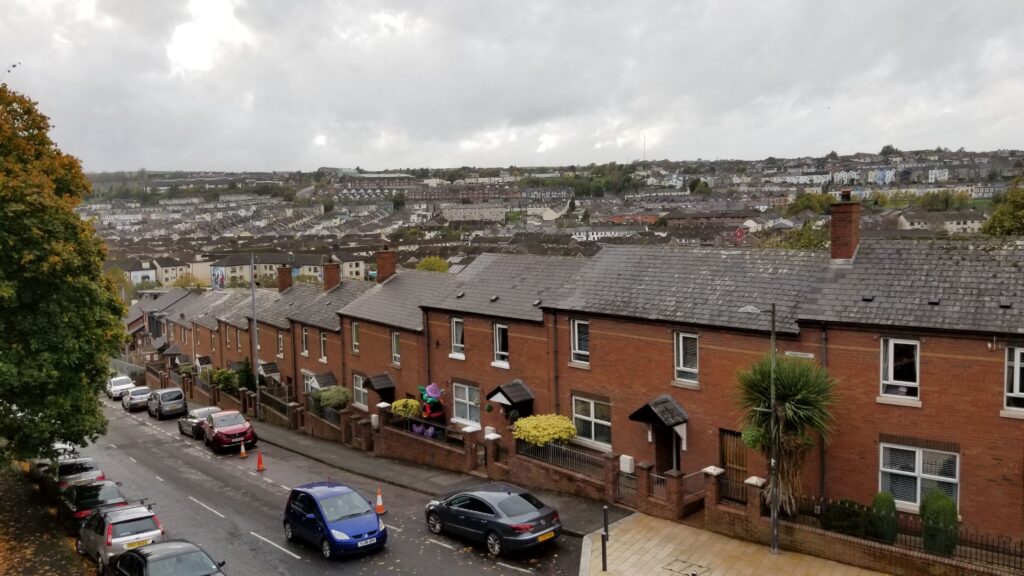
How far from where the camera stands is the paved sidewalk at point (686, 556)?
1638cm

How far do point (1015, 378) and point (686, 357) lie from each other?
7853 millimetres

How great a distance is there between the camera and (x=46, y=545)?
21062 mm

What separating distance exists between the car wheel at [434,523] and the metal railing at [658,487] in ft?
17.5

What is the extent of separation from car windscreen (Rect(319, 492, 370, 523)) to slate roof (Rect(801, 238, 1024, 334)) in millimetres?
11685

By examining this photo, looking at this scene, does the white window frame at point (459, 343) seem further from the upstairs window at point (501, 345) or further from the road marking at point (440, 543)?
the road marking at point (440, 543)

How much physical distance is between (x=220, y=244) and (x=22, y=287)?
17182 centimetres

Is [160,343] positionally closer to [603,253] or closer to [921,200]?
[603,253]

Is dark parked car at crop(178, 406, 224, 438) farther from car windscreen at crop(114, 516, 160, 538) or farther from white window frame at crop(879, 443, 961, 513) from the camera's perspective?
white window frame at crop(879, 443, 961, 513)

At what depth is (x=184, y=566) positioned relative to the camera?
51.0ft

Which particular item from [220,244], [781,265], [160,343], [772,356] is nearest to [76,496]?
[772,356]

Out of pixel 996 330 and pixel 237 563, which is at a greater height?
pixel 996 330

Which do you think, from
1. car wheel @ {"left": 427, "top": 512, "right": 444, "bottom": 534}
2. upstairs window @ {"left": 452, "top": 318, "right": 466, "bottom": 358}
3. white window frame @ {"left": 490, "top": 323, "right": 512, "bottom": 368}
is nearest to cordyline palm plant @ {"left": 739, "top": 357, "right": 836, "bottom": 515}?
car wheel @ {"left": 427, "top": 512, "right": 444, "bottom": 534}

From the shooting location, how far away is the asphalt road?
18094 millimetres

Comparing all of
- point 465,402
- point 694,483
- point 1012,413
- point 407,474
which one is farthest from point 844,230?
point 407,474
